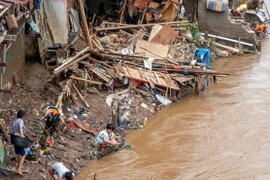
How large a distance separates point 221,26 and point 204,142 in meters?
9.01

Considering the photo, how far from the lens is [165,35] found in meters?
17.8

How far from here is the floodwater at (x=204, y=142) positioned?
1135 centimetres

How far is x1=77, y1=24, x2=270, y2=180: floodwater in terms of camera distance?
11352 millimetres

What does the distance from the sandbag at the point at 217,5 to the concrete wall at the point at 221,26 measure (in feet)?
0.70

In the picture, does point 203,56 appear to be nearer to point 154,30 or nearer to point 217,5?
point 154,30

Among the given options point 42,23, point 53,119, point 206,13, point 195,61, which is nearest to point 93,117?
point 53,119

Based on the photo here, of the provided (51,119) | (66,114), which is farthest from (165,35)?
(51,119)

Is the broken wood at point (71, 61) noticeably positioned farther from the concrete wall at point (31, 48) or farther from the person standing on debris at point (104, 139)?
the person standing on debris at point (104, 139)

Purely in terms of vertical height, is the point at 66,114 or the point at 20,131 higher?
the point at 20,131

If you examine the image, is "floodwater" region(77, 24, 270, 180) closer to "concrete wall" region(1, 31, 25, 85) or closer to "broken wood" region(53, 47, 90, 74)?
"broken wood" region(53, 47, 90, 74)

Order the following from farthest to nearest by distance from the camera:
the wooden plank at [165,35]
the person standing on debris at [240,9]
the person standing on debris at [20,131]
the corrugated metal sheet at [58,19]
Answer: the person standing on debris at [240,9] → the wooden plank at [165,35] → the corrugated metal sheet at [58,19] → the person standing on debris at [20,131]

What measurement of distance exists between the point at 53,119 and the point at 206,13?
39.2 ft

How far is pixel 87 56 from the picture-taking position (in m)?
14.8

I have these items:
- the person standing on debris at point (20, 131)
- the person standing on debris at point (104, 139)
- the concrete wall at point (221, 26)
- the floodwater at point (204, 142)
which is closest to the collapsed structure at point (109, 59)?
the person standing on debris at point (104, 139)
